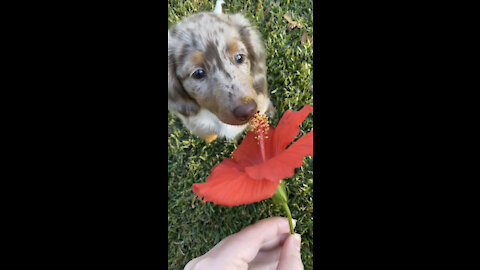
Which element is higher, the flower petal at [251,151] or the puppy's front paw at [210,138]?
→ the flower petal at [251,151]

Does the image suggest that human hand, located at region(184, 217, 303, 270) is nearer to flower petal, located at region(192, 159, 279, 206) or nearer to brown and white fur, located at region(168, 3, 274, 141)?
flower petal, located at region(192, 159, 279, 206)

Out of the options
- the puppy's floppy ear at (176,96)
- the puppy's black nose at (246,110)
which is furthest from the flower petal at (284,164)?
the puppy's floppy ear at (176,96)

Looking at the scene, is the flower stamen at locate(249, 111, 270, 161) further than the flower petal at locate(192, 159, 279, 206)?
Yes

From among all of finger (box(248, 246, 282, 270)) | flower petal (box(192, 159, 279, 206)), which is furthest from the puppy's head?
finger (box(248, 246, 282, 270))

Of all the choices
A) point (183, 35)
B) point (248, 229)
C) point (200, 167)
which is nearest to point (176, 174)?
point (200, 167)

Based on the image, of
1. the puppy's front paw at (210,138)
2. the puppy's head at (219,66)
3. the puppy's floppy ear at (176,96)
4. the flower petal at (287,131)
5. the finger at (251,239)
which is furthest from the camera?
the puppy's front paw at (210,138)

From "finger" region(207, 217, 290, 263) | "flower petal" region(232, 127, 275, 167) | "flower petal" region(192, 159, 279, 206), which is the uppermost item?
"flower petal" region(232, 127, 275, 167)

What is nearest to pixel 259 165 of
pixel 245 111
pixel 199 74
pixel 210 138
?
pixel 245 111

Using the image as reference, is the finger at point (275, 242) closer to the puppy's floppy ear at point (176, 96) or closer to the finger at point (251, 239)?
the finger at point (251, 239)
